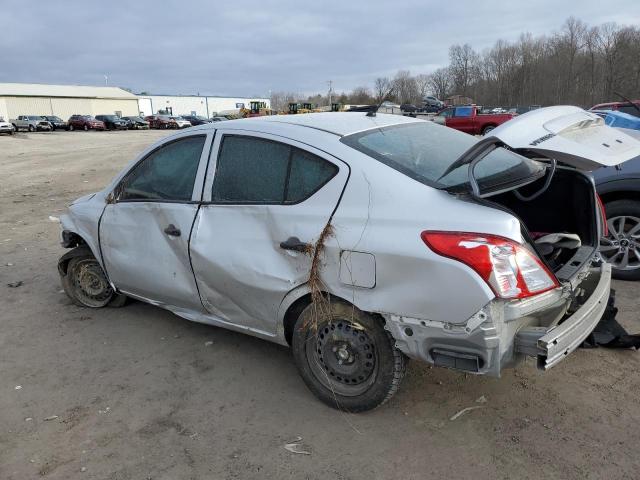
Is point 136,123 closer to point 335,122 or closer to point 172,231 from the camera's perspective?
point 172,231

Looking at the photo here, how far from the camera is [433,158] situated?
10.0ft

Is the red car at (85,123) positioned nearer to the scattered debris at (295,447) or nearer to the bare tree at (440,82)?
the scattered debris at (295,447)

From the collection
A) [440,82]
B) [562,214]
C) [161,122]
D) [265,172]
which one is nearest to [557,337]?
[562,214]

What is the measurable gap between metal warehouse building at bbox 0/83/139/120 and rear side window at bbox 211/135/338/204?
72.0 m

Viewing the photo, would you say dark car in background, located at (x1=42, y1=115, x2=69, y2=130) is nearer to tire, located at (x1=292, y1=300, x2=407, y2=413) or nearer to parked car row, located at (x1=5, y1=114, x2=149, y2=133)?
parked car row, located at (x1=5, y1=114, x2=149, y2=133)

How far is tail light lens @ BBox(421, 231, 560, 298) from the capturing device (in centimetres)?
234

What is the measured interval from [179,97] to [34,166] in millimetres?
94945

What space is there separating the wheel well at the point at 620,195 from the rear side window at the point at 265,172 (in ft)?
11.2

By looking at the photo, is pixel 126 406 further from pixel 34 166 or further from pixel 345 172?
pixel 34 166

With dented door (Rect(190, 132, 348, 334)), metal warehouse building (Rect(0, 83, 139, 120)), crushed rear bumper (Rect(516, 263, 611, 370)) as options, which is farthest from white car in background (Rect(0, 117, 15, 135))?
crushed rear bumper (Rect(516, 263, 611, 370))

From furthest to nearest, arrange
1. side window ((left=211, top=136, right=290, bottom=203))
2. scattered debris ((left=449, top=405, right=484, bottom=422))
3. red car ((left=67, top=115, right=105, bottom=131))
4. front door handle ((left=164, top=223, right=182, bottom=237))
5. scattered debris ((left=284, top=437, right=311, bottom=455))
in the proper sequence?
red car ((left=67, top=115, right=105, bottom=131)) → front door handle ((left=164, top=223, right=182, bottom=237)) → side window ((left=211, top=136, right=290, bottom=203)) → scattered debris ((left=449, top=405, right=484, bottom=422)) → scattered debris ((left=284, top=437, right=311, bottom=455))

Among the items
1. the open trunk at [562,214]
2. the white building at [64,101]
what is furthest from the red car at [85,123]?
the open trunk at [562,214]

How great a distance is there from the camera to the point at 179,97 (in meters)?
107

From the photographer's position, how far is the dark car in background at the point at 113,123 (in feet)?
164
